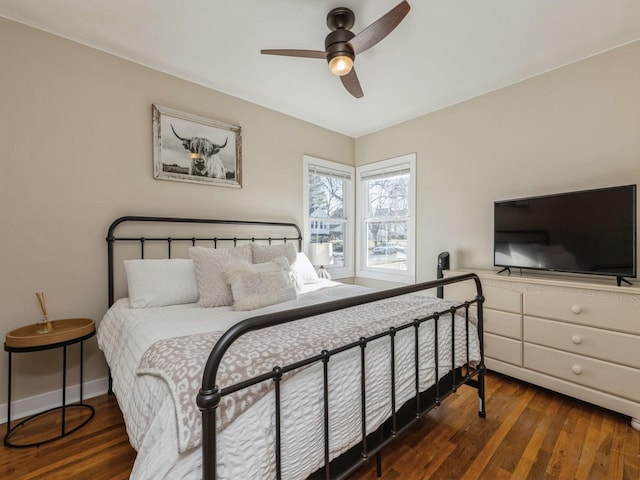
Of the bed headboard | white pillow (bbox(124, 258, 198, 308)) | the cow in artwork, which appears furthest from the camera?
the cow in artwork

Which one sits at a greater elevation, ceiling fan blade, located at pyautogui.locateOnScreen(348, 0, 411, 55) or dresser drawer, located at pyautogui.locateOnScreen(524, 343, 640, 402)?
ceiling fan blade, located at pyautogui.locateOnScreen(348, 0, 411, 55)

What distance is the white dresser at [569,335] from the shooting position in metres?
1.89

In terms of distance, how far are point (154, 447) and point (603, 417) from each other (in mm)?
2655

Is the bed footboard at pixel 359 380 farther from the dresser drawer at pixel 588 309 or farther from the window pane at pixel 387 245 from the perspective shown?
the window pane at pixel 387 245

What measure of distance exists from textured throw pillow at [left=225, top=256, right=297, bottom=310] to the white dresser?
1678 millimetres

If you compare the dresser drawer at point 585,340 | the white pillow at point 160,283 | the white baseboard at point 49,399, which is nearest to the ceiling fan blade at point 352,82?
the white pillow at point 160,283

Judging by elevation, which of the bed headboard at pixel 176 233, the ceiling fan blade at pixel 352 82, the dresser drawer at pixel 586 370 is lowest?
the dresser drawer at pixel 586 370

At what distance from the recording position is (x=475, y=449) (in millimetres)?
1664

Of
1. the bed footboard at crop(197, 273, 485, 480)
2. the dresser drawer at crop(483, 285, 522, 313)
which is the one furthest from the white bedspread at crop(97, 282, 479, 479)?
the dresser drawer at crop(483, 285, 522, 313)

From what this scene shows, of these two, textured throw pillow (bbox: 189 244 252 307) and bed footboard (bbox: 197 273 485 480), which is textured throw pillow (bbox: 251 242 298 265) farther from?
bed footboard (bbox: 197 273 485 480)

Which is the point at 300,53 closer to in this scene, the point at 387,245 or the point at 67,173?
the point at 67,173

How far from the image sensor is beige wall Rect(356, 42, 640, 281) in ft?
7.27

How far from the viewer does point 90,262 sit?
224cm

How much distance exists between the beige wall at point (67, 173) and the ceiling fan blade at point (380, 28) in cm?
165
